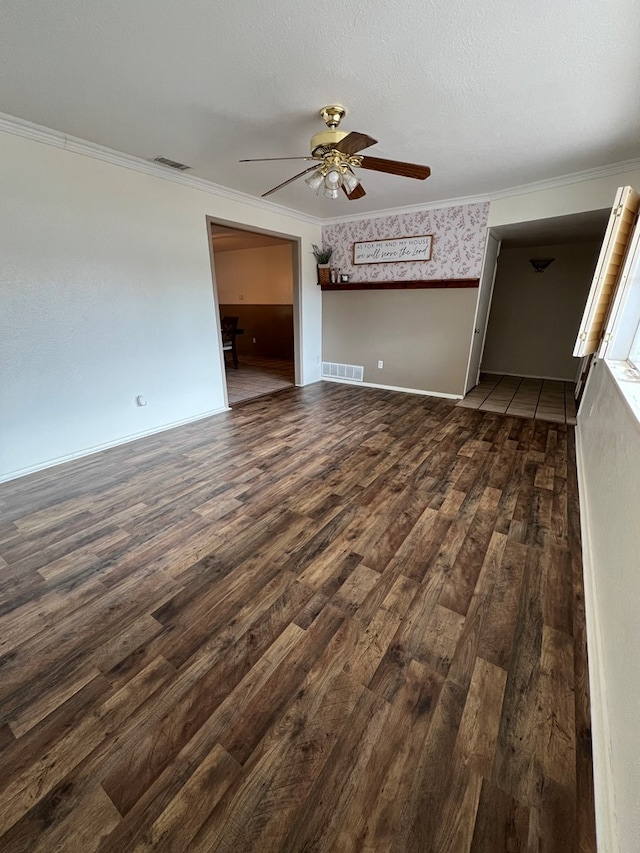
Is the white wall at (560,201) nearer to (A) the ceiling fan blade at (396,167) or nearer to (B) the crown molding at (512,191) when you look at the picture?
(B) the crown molding at (512,191)

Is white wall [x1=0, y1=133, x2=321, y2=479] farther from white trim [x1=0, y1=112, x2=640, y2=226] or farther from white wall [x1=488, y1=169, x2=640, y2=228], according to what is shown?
white wall [x1=488, y1=169, x2=640, y2=228]

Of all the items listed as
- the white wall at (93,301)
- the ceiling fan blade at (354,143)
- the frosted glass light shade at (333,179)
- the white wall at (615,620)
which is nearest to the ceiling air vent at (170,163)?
the white wall at (93,301)

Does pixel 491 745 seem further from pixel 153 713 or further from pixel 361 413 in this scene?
pixel 361 413

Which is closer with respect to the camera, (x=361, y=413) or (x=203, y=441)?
(x=203, y=441)

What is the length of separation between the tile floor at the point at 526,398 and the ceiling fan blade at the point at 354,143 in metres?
3.23

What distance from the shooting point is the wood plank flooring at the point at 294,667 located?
0.91 meters

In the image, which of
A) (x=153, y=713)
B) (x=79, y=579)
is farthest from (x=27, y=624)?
(x=153, y=713)

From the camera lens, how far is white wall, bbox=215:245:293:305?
7195mm

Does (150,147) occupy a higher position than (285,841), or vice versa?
(150,147)

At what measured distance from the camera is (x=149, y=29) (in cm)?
154

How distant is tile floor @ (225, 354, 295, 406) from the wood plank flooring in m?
2.75

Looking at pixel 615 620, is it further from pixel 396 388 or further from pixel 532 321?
pixel 532 321

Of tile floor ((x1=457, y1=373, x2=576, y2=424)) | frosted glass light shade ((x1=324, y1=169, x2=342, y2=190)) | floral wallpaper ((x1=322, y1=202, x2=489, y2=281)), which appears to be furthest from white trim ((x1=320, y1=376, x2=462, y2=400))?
frosted glass light shade ((x1=324, y1=169, x2=342, y2=190))

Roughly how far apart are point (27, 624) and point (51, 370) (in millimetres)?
2020
